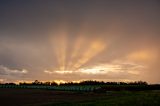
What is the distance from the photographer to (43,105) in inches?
1594

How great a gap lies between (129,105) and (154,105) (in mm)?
3110

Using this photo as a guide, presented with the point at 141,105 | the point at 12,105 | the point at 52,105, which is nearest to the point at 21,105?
the point at 12,105

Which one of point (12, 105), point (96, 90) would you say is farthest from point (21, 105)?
point (96, 90)

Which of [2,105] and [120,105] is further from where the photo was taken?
[2,105]

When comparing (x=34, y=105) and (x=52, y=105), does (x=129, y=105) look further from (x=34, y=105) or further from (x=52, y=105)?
(x=34, y=105)

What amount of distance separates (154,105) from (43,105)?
49.4ft

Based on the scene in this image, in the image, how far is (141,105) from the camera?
1403 inches

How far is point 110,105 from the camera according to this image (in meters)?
37.0

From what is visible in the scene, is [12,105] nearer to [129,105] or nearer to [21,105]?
[21,105]

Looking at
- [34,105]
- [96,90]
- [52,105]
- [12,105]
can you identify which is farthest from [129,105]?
[96,90]

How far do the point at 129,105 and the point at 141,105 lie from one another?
1.63 meters

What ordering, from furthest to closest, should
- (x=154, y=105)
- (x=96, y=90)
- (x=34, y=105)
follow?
(x=96, y=90)
(x=34, y=105)
(x=154, y=105)

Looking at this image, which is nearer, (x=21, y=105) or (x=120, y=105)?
(x=120, y=105)

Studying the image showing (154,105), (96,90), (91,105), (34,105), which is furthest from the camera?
(96,90)
